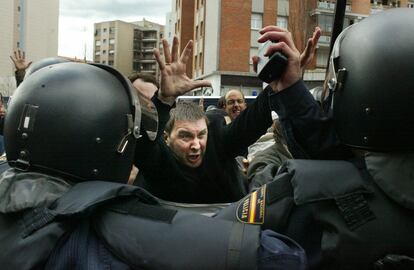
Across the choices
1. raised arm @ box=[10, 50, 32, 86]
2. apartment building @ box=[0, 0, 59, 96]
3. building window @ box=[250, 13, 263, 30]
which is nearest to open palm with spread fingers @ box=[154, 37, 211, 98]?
raised arm @ box=[10, 50, 32, 86]

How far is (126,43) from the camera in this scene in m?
91.8

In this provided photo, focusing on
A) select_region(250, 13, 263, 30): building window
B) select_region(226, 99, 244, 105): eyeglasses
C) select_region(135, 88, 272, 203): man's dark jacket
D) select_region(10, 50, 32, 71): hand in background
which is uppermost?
select_region(250, 13, 263, 30): building window

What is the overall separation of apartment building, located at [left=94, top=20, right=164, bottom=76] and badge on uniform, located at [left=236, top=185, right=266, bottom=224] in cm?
9102

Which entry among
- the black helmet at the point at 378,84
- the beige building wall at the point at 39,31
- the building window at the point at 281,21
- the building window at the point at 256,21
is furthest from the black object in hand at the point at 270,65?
the beige building wall at the point at 39,31

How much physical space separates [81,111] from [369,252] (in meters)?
0.96

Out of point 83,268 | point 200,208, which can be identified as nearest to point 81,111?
point 83,268

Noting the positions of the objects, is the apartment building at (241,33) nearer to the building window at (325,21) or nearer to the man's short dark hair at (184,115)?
the building window at (325,21)

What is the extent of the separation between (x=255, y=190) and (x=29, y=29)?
177 ft

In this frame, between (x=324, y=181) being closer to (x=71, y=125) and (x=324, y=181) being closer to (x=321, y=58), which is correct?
(x=71, y=125)

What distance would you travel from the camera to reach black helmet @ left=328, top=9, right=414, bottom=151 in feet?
4.37

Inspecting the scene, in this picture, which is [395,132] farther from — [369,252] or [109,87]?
[109,87]

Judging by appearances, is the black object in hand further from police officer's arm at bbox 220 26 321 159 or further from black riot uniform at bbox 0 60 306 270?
black riot uniform at bbox 0 60 306 270

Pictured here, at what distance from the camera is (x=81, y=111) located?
5.07ft

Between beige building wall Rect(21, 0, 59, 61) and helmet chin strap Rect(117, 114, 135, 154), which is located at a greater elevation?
beige building wall Rect(21, 0, 59, 61)
